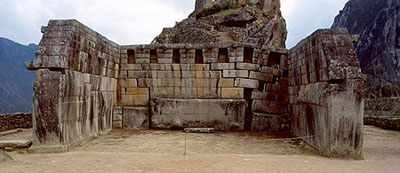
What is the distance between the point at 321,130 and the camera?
583cm

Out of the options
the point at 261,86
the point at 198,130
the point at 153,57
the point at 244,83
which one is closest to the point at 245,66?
the point at 244,83

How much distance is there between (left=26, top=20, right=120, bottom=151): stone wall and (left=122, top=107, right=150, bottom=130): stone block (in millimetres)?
1361

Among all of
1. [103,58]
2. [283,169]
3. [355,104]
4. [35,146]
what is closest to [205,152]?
[283,169]

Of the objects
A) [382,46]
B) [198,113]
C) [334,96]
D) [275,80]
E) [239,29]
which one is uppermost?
[382,46]

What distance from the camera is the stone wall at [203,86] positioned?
8.90 metres

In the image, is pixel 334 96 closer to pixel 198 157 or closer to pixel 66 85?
pixel 198 157

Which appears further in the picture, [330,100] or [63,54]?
[63,54]

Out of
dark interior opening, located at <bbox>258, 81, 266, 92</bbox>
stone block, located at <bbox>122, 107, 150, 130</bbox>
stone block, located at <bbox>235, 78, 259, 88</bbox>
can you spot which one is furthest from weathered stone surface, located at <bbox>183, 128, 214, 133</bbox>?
dark interior opening, located at <bbox>258, 81, 266, 92</bbox>

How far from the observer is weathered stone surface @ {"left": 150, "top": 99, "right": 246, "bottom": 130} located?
884cm

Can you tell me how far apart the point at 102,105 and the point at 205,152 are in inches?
155

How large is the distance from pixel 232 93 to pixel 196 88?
128cm

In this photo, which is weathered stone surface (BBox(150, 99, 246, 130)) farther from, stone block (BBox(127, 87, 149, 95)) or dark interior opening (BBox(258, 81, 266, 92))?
dark interior opening (BBox(258, 81, 266, 92))

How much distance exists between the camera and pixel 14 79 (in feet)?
199

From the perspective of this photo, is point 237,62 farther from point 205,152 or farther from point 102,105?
point 102,105
